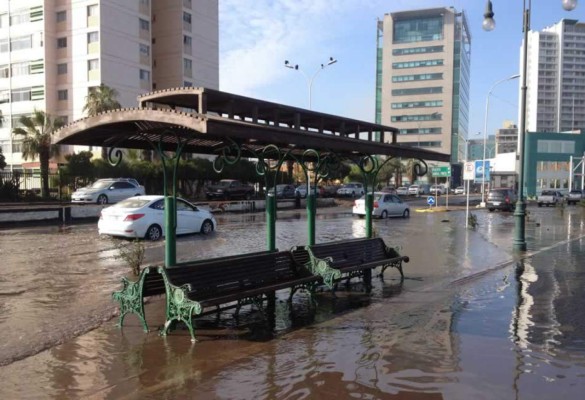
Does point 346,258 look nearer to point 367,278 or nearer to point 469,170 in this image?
point 367,278

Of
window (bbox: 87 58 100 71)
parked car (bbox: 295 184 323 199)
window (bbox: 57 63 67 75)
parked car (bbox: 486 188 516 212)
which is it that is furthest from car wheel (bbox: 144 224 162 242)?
window (bbox: 57 63 67 75)

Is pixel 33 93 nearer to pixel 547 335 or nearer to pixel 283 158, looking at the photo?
pixel 283 158

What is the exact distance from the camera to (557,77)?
290 feet

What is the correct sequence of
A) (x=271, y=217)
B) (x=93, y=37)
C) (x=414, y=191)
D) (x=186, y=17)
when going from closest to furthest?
(x=271, y=217) → (x=93, y=37) → (x=186, y=17) → (x=414, y=191)

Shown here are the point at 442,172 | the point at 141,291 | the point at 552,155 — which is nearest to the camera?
the point at 141,291

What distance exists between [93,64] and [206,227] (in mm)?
43936

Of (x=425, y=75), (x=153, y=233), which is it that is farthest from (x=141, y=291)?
(x=425, y=75)

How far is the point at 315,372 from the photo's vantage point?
5.38 meters

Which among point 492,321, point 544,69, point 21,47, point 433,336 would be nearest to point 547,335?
point 492,321

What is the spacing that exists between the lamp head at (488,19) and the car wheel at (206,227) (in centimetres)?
1129

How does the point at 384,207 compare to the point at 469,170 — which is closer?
the point at 469,170

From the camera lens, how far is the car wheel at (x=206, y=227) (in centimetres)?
1955

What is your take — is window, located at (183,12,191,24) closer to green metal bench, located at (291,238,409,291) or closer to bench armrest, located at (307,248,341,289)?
green metal bench, located at (291,238,409,291)

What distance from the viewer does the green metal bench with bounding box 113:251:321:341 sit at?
634 cm
